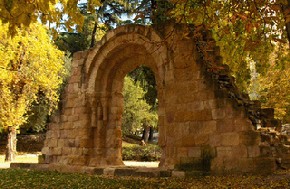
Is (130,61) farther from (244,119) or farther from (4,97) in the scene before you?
(4,97)

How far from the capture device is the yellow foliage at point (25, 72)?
17438 millimetres

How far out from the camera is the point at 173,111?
340 inches

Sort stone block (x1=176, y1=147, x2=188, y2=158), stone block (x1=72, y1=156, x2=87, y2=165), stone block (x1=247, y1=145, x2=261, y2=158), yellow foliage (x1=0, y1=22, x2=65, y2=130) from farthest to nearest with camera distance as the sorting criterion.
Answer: yellow foliage (x1=0, y1=22, x2=65, y2=130), stone block (x1=72, y1=156, x2=87, y2=165), stone block (x1=176, y1=147, x2=188, y2=158), stone block (x1=247, y1=145, x2=261, y2=158)

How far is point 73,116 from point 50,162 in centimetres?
188

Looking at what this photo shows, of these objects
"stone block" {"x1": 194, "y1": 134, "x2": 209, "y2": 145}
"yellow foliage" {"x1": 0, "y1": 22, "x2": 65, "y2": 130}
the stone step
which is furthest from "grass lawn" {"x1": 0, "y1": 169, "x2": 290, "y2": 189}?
"yellow foliage" {"x1": 0, "y1": 22, "x2": 65, "y2": 130}

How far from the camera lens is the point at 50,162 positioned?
37.7 ft

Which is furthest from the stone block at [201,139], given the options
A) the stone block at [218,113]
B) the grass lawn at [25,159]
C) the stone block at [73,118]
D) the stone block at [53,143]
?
the grass lawn at [25,159]

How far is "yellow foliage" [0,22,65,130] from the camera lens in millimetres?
17438

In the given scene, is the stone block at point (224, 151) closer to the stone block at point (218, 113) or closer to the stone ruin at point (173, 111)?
the stone ruin at point (173, 111)

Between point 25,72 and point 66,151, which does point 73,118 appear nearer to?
point 66,151

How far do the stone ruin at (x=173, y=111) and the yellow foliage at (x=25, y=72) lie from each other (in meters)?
7.03

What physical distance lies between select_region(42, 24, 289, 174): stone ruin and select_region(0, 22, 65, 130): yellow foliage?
277 inches

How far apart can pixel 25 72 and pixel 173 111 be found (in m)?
12.2

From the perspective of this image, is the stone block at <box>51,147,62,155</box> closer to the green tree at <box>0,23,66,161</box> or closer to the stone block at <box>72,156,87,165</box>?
the stone block at <box>72,156,87,165</box>
